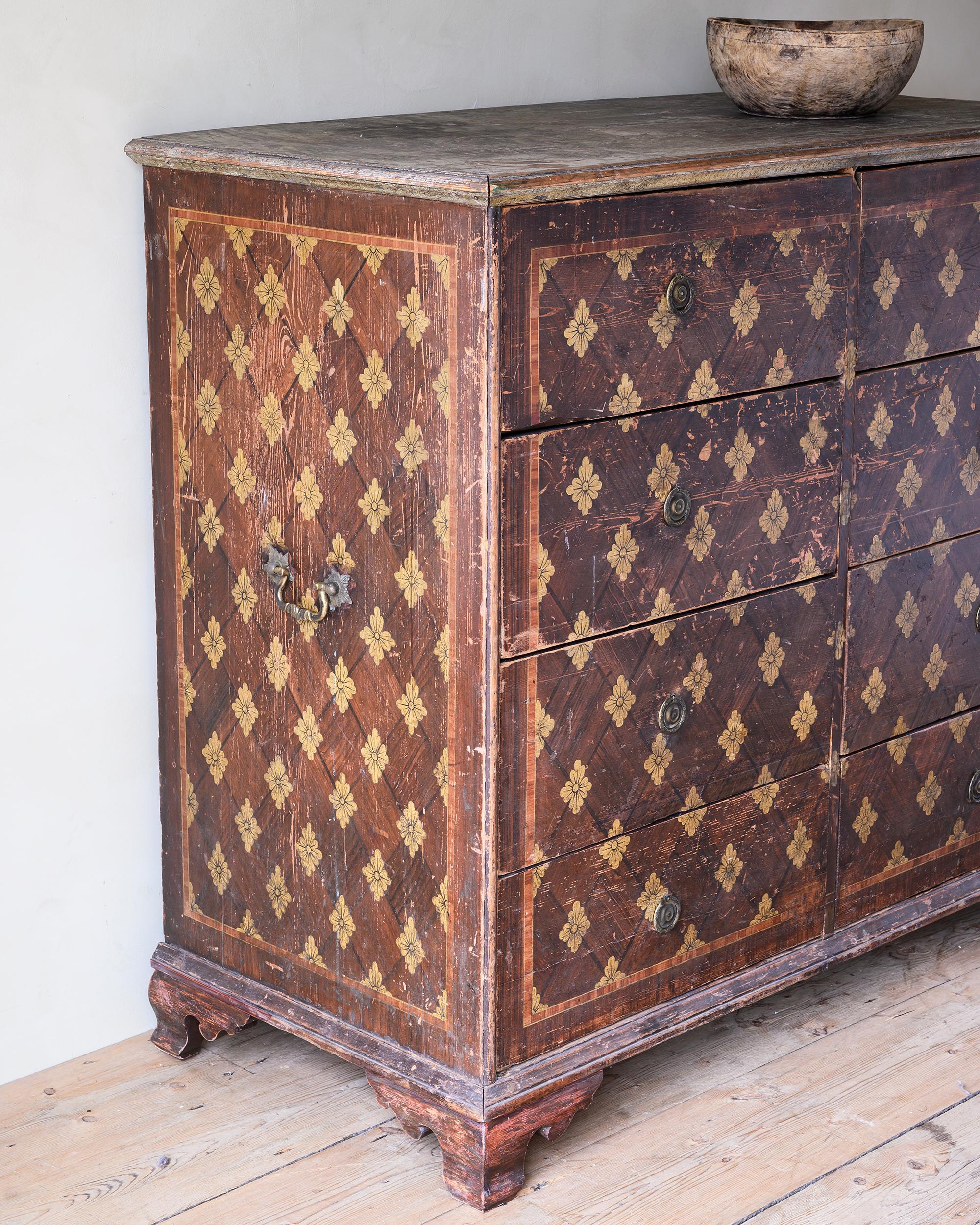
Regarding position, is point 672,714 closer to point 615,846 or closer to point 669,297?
point 615,846

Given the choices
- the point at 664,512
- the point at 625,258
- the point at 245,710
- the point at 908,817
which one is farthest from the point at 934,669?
the point at 245,710

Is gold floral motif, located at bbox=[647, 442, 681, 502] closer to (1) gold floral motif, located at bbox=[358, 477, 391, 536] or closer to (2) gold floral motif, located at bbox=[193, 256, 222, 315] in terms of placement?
(1) gold floral motif, located at bbox=[358, 477, 391, 536]

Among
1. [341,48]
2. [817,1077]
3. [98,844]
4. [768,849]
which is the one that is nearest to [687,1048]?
[817,1077]

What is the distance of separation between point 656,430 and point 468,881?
23.0 inches

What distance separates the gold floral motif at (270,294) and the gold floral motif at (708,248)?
0.50 m

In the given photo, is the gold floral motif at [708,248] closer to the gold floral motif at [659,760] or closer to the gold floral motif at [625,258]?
the gold floral motif at [625,258]

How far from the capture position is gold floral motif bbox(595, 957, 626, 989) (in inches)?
84.0

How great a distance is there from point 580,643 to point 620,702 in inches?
4.4

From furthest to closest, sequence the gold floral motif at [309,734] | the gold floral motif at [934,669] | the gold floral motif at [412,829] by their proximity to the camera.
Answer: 1. the gold floral motif at [934,669]
2. the gold floral motif at [309,734]
3. the gold floral motif at [412,829]

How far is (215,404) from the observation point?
2.15 meters

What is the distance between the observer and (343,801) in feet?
6.98

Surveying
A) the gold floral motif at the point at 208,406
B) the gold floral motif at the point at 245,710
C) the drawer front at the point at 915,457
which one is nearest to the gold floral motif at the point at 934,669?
the drawer front at the point at 915,457

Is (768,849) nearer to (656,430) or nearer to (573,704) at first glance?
(573,704)

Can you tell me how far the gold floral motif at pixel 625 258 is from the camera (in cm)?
191
